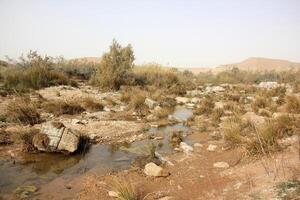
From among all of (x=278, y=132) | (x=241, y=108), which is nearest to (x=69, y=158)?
(x=278, y=132)

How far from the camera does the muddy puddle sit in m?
5.64

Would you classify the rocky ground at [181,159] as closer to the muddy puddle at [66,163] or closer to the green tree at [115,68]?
the muddy puddle at [66,163]

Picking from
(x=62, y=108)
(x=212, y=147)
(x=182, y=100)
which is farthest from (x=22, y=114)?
(x=182, y=100)

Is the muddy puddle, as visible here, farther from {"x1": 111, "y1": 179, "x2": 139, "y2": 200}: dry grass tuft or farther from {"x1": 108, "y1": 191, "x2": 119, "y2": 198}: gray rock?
{"x1": 111, "y1": 179, "x2": 139, "y2": 200}: dry grass tuft

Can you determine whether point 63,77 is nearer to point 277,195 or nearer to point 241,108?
point 241,108

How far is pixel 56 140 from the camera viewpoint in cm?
693

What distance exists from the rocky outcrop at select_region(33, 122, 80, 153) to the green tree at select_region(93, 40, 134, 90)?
31.9 feet

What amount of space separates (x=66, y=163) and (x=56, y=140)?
69 cm

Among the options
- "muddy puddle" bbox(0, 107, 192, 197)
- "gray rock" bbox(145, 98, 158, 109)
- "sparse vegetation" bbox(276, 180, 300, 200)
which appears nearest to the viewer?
"sparse vegetation" bbox(276, 180, 300, 200)

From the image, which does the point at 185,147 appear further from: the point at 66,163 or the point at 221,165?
the point at 66,163

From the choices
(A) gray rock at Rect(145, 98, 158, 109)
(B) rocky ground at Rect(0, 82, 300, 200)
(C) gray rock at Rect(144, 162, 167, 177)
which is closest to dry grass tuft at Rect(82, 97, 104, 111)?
(B) rocky ground at Rect(0, 82, 300, 200)

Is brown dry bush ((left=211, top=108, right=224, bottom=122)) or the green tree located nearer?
brown dry bush ((left=211, top=108, right=224, bottom=122))

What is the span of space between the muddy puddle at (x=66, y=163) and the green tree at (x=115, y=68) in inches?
364

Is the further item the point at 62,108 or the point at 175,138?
the point at 62,108
